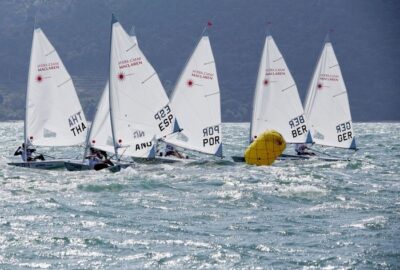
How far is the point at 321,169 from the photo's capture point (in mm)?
45375

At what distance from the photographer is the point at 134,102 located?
4525cm

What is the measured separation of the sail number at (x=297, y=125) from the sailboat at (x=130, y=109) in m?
8.80

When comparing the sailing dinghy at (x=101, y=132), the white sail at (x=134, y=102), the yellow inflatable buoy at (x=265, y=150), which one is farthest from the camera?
the yellow inflatable buoy at (x=265, y=150)

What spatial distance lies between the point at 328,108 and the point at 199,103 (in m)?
10.1

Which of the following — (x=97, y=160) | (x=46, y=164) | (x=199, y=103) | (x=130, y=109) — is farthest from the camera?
(x=199, y=103)

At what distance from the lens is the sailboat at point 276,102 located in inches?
2031

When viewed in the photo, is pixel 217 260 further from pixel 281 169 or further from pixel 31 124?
pixel 31 124

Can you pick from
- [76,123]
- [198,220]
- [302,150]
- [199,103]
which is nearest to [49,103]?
[76,123]

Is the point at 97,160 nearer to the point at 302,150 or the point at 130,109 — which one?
the point at 130,109

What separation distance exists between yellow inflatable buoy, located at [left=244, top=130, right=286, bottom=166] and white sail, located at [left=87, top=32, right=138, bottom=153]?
7067 millimetres

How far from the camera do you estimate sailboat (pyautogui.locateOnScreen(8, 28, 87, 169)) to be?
4631 centimetres

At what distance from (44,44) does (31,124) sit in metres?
3.90

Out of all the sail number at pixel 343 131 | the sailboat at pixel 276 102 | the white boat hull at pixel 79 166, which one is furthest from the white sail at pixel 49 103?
the sail number at pixel 343 131

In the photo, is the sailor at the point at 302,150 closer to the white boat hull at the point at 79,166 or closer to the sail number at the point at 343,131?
the sail number at the point at 343,131
